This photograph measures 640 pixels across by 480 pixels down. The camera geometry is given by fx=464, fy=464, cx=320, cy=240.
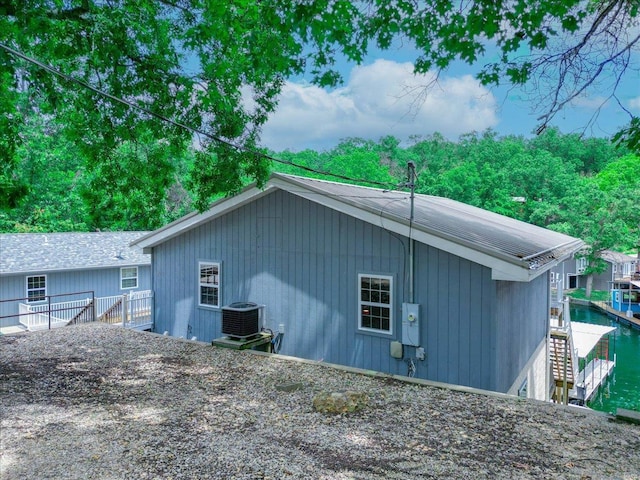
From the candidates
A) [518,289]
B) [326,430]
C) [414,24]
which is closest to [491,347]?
[518,289]

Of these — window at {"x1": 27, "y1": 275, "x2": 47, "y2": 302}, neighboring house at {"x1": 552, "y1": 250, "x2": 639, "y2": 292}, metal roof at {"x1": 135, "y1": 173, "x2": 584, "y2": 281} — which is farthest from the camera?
neighboring house at {"x1": 552, "y1": 250, "x2": 639, "y2": 292}

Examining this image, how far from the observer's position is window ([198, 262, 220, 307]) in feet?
34.5

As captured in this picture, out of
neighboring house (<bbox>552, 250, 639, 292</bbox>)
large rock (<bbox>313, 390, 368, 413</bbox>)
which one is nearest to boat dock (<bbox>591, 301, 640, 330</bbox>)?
neighboring house (<bbox>552, 250, 639, 292</bbox>)

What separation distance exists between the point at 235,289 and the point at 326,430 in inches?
228

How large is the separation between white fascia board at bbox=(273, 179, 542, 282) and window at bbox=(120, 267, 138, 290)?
13.0 m

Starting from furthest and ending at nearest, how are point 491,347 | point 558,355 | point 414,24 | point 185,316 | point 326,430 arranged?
point 558,355 < point 185,316 < point 491,347 < point 414,24 < point 326,430

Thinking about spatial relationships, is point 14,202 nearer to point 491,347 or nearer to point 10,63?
point 10,63

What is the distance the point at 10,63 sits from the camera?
6.57 m

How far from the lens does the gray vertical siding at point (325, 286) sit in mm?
7324

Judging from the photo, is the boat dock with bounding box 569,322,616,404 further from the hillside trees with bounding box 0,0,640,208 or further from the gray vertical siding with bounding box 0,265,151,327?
the gray vertical siding with bounding box 0,265,151,327

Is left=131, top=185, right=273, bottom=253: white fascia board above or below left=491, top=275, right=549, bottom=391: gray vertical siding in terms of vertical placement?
above

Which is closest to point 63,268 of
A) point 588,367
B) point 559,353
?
point 559,353

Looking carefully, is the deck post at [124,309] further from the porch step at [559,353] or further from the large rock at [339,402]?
the porch step at [559,353]

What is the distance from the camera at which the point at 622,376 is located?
66.2 ft
